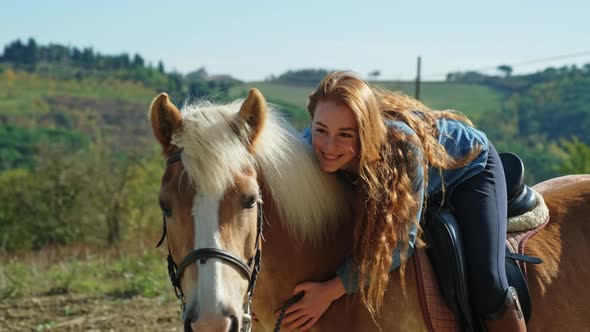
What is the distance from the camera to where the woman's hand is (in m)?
2.61

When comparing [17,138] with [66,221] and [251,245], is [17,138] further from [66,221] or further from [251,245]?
[251,245]

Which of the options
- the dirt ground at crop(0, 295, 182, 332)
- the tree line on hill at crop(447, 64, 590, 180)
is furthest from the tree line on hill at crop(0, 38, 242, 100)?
the dirt ground at crop(0, 295, 182, 332)

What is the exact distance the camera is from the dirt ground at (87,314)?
6707 millimetres

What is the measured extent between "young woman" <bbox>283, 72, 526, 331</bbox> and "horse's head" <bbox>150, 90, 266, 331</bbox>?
36cm

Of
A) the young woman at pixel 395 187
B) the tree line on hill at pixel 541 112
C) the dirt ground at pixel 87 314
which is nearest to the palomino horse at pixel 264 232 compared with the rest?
the young woman at pixel 395 187

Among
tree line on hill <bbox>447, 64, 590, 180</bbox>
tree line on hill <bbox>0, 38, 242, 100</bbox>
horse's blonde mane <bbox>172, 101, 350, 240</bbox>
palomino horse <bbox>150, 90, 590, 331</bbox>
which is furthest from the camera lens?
tree line on hill <bbox>0, 38, 242, 100</bbox>

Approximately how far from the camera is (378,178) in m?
2.69

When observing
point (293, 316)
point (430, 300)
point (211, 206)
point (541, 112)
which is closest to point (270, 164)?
point (211, 206)

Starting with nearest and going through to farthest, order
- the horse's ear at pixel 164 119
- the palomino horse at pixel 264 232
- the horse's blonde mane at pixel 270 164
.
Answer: the palomino horse at pixel 264 232
the horse's blonde mane at pixel 270 164
the horse's ear at pixel 164 119

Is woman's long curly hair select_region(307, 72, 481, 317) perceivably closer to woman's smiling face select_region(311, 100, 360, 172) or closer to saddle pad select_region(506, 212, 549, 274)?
woman's smiling face select_region(311, 100, 360, 172)

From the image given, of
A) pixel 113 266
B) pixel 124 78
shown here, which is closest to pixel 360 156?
pixel 113 266

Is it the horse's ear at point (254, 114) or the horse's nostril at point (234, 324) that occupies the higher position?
the horse's ear at point (254, 114)

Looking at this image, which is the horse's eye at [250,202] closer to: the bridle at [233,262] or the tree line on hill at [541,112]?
the bridle at [233,262]

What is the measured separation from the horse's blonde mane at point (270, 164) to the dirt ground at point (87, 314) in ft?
14.1
